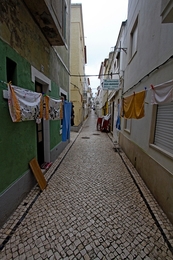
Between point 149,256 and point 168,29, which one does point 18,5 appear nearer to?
point 168,29

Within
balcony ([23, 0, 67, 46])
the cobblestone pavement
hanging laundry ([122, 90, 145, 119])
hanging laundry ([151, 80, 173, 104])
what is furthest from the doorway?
hanging laundry ([151, 80, 173, 104])

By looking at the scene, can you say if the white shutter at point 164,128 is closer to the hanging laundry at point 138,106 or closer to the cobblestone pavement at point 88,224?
the hanging laundry at point 138,106

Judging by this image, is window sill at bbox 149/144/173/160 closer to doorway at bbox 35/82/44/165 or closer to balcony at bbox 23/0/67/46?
doorway at bbox 35/82/44/165

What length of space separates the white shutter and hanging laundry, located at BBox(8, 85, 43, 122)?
3080mm

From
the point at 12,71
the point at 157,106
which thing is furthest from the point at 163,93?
the point at 12,71

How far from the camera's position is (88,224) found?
2383mm

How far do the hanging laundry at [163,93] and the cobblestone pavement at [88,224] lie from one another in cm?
234

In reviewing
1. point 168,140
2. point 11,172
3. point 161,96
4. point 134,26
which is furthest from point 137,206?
point 134,26

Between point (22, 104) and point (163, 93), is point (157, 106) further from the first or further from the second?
point (22, 104)

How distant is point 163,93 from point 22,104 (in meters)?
2.91

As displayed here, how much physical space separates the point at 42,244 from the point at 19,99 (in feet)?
8.35

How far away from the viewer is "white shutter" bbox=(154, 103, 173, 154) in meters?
2.76

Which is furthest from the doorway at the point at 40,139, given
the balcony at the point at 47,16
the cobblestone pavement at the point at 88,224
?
the balcony at the point at 47,16

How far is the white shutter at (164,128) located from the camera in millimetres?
2764
